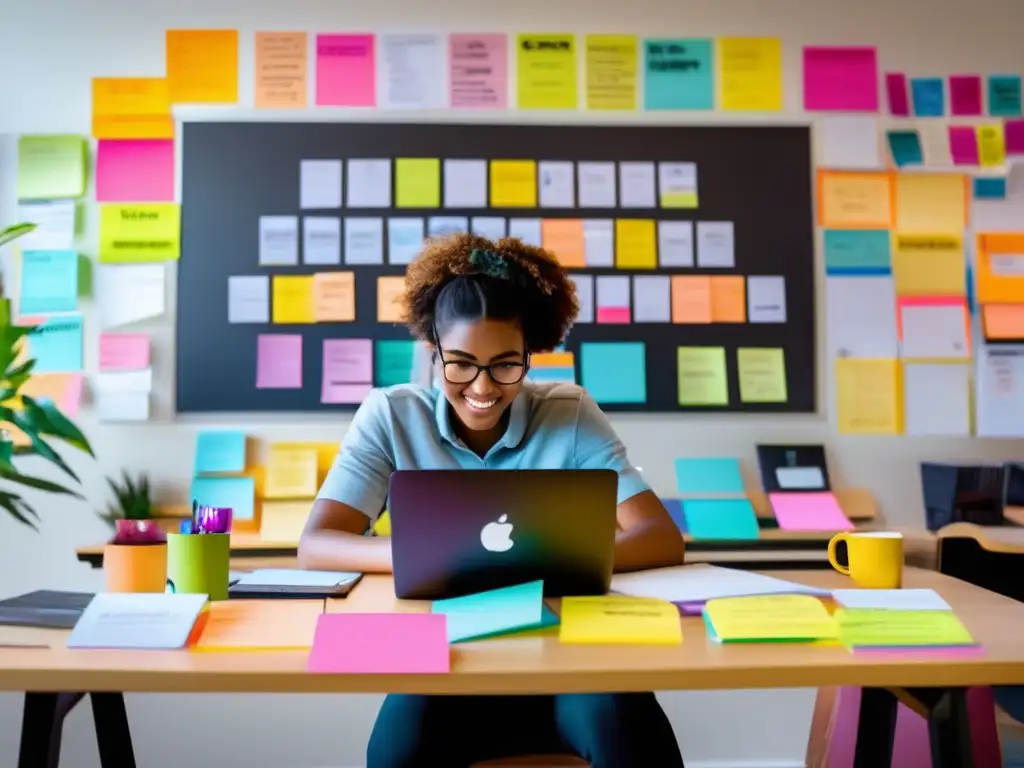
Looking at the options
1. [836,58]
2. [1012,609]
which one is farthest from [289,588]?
[836,58]

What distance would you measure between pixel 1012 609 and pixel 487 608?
63cm

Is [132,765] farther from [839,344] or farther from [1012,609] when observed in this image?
[839,344]

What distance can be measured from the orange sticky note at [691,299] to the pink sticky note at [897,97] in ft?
2.25

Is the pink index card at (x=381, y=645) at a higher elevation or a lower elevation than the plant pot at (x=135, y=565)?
lower

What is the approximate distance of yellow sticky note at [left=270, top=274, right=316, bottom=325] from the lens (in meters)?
2.40

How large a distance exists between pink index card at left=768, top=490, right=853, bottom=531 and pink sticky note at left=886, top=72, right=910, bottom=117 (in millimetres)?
1046

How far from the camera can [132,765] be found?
1.29 m

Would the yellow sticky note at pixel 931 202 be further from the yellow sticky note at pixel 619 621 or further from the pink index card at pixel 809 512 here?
the yellow sticky note at pixel 619 621

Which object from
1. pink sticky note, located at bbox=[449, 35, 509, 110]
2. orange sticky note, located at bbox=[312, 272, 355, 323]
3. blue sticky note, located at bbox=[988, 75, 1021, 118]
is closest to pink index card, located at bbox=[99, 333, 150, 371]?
orange sticky note, located at bbox=[312, 272, 355, 323]

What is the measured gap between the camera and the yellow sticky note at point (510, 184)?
2.43 m

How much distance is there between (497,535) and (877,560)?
53cm

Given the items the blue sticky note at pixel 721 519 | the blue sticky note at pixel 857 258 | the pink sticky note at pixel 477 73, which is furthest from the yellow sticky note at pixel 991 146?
the pink sticky note at pixel 477 73

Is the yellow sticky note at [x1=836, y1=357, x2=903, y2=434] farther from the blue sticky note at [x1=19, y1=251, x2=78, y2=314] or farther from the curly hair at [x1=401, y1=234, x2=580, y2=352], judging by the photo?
the blue sticky note at [x1=19, y1=251, x2=78, y2=314]

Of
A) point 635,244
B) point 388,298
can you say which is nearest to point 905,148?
point 635,244
